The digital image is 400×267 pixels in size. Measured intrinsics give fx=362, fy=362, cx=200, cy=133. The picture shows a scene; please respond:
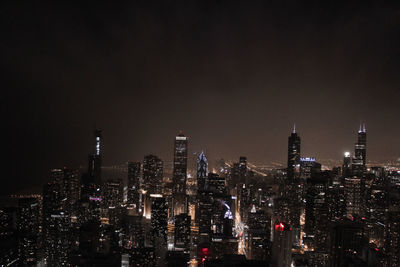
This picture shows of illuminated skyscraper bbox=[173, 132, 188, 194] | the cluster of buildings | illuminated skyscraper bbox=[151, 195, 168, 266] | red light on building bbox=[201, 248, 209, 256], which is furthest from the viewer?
illuminated skyscraper bbox=[173, 132, 188, 194]

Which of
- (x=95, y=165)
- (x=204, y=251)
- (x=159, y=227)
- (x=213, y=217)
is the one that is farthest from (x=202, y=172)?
(x=204, y=251)

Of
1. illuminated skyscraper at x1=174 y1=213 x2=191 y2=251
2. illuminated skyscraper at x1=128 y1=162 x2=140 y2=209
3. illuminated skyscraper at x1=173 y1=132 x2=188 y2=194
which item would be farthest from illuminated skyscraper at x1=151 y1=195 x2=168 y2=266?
illuminated skyscraper at x1=173 y1=132 x2=188 y2=194

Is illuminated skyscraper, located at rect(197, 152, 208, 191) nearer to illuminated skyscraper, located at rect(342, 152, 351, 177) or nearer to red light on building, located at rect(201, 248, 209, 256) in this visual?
illuminated skyscraper, located at rect(342, 152, 351, 177)

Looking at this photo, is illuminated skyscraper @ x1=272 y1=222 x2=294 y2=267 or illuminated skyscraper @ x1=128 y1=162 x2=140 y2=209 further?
illuminated skyscraper @ x1=128 y1=162 x2=140 y2=209

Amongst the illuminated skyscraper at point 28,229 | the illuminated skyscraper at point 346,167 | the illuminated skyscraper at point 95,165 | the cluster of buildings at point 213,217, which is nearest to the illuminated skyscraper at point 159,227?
the cluster of buildings at point 213,217

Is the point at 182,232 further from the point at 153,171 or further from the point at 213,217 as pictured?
the point at 153,171

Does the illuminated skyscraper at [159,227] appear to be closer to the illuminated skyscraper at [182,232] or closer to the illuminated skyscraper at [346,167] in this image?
the illuminated skyscraper at [182,232]

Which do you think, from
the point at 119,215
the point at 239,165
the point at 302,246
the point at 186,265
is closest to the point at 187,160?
the point at 239,165
